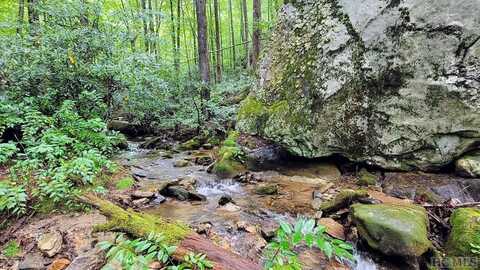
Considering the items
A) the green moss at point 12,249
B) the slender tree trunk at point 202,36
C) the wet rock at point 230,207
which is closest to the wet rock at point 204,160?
the wet rock at point 230,207

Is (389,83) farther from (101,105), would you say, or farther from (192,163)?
(101,105)

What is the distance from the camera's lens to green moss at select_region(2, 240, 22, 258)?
2.95 metres

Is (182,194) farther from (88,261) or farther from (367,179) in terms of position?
(367,179)

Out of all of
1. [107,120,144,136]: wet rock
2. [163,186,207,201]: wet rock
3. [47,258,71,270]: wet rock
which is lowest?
[163,186,207,201]: wet rock

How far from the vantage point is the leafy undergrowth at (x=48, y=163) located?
360 cm

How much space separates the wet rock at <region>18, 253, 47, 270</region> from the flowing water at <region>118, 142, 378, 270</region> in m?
1.80

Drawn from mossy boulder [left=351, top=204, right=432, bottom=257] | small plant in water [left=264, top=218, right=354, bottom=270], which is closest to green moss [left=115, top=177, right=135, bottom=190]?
mossy boulder [left=351, top=204, right=432, bottom=257]

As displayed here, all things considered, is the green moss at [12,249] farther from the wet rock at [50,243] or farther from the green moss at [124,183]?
the green moss at [124,183]

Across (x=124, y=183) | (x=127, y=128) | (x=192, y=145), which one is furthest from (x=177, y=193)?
(x=127, y=128)

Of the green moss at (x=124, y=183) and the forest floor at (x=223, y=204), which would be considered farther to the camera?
the green moss at (x=124, y=183)

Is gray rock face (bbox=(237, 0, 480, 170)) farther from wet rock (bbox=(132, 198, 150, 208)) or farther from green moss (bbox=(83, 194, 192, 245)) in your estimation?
green moss (bbox=(83, 194, 192, 245))

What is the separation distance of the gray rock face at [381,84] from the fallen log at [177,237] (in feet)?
12.6

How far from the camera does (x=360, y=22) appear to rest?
5.90 m

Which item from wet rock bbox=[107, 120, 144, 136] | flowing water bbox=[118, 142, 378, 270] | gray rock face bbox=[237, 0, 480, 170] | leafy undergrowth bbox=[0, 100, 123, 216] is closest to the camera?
leafy undergrowth bbox=[0, 100, 123, 216]
